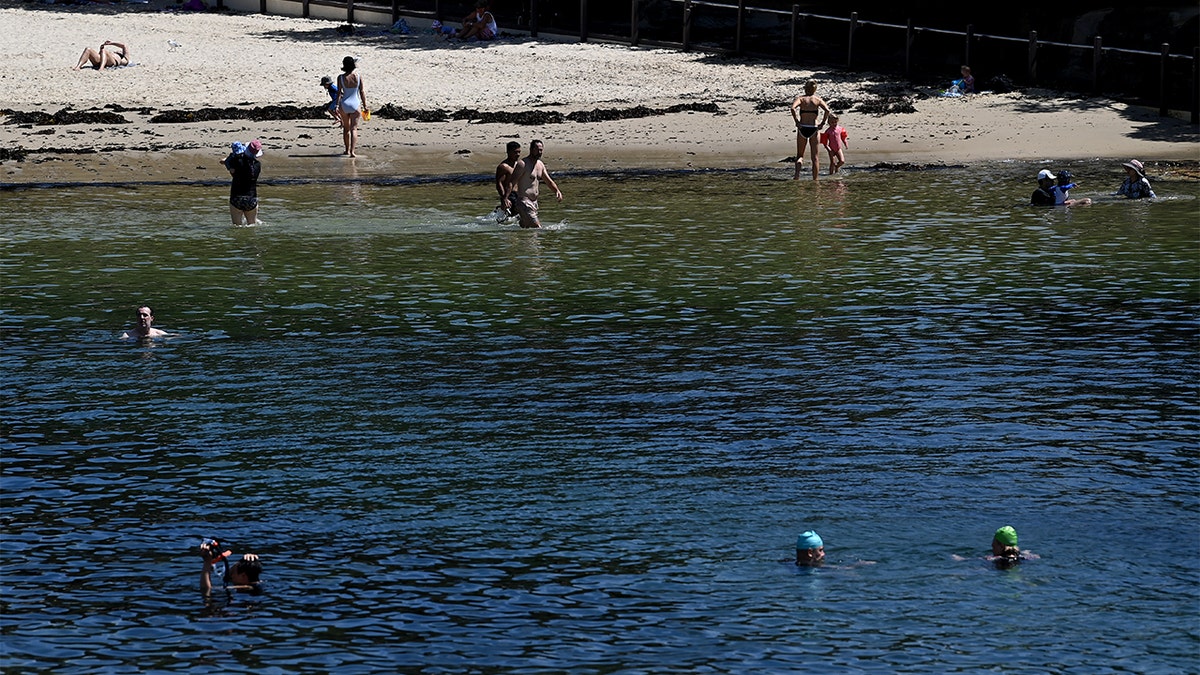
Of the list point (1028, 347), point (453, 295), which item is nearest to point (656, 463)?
point (1028, 347)

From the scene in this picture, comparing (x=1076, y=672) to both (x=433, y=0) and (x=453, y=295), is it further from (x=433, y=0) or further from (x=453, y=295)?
(x=433, y=0)

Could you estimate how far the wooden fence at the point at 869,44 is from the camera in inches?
1667

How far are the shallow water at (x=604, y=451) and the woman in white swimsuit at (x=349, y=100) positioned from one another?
901 cm

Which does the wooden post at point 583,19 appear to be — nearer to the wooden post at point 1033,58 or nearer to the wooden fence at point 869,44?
the wooden fence at point 869,44

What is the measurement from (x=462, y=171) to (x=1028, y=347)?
62.0 feet

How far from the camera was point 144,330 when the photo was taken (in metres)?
20.0

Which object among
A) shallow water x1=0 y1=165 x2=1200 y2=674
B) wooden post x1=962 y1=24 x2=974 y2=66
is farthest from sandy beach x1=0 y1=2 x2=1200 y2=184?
shallow water x1=0 y1=165 x2=1200 y2=674

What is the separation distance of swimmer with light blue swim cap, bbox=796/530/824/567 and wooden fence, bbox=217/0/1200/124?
30812 mm

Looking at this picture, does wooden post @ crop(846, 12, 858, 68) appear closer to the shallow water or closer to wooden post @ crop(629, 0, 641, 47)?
wooden post @ crop(629, 0, 641, 47)

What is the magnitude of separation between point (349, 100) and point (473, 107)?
706 cm

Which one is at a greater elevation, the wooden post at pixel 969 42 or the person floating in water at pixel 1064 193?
the wooden post at pixel 969 42

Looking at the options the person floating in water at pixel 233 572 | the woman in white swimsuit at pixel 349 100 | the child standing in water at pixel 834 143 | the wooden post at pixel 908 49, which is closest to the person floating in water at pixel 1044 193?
the child standing in water at pixel 834 143

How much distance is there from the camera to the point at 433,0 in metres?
54.7

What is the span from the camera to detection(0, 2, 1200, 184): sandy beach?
124 feet
